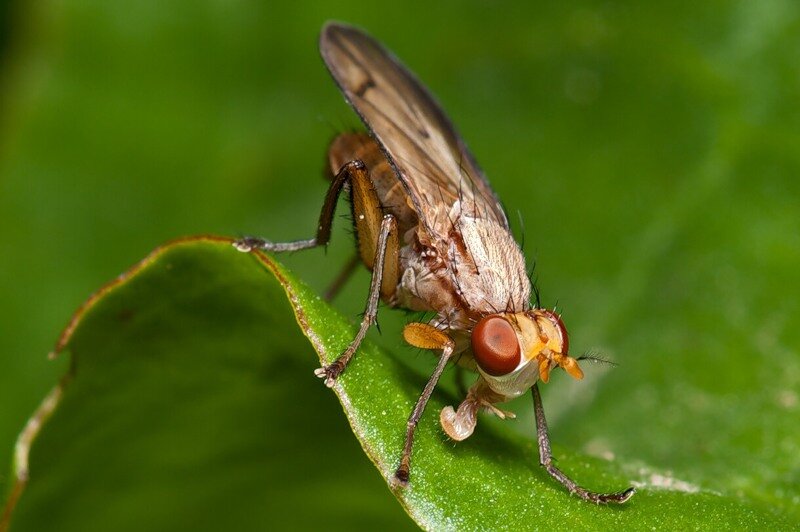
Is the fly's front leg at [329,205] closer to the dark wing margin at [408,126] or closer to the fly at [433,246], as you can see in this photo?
the fly at [433,246]

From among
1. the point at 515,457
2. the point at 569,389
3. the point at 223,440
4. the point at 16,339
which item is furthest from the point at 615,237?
the point at 16,339

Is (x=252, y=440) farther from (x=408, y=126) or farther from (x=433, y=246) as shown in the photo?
(x=408, y=126)

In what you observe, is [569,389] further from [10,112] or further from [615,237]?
[10,112]

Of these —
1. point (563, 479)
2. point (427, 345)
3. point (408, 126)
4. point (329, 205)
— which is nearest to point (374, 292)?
point (427, 345)

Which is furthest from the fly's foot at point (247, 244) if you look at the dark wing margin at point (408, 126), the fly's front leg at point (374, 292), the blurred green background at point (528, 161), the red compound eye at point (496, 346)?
the blurred green background at point (528, 161)

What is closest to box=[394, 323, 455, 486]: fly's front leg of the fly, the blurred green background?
the fly
